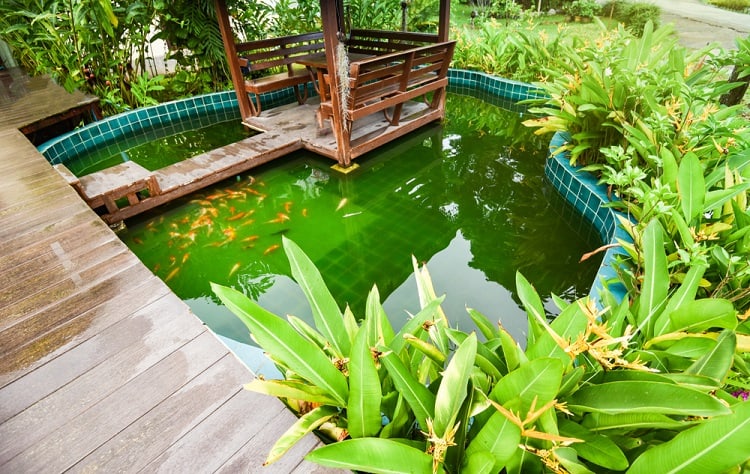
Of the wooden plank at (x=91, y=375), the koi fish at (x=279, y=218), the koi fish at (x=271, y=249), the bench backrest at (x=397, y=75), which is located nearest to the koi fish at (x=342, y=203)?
the koi fish at (x=279, y=218)

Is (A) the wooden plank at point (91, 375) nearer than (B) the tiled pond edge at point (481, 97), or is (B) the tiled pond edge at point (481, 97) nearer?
(A) the wooden plank at point (91, 375)

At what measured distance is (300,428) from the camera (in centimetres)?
142

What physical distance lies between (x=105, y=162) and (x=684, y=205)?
21.8 feet

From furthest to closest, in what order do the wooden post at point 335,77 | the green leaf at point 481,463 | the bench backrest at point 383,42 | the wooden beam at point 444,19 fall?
1. the bench backrest at point 383,42
2. the wooden beam at point 444,19
3. the wooden post at point 335,77
4. the green leaf at point 481,463

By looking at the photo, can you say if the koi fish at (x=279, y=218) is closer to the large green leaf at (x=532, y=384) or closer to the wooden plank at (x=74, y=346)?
the wooden plank at (x=74, y=346)

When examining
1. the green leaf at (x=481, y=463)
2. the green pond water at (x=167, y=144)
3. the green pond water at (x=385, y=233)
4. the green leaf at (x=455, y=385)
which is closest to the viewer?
the green leaf at (x=481, y=463)

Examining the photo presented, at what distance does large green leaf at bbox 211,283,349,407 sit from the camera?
1340mm

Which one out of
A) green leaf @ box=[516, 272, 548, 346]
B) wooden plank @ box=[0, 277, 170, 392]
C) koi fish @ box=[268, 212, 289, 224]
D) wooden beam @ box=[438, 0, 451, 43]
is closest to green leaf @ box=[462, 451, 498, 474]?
green leaf @ box=[516, 272, 548, 346]

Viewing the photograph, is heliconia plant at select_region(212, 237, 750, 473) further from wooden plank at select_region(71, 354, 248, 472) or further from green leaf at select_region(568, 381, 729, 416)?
wooden plank at select_region(71, 354, 248, 472)

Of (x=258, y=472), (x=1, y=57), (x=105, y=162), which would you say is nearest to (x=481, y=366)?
(x=258, y=472)

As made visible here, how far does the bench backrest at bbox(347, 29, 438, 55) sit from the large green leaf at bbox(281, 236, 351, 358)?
17.4 feet

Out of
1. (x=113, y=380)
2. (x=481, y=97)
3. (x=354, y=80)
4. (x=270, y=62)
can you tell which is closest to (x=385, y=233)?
(x=354, y=80)

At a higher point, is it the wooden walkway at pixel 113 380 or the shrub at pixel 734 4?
the shrub at pixel 734 4

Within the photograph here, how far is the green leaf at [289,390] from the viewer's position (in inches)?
54.9
